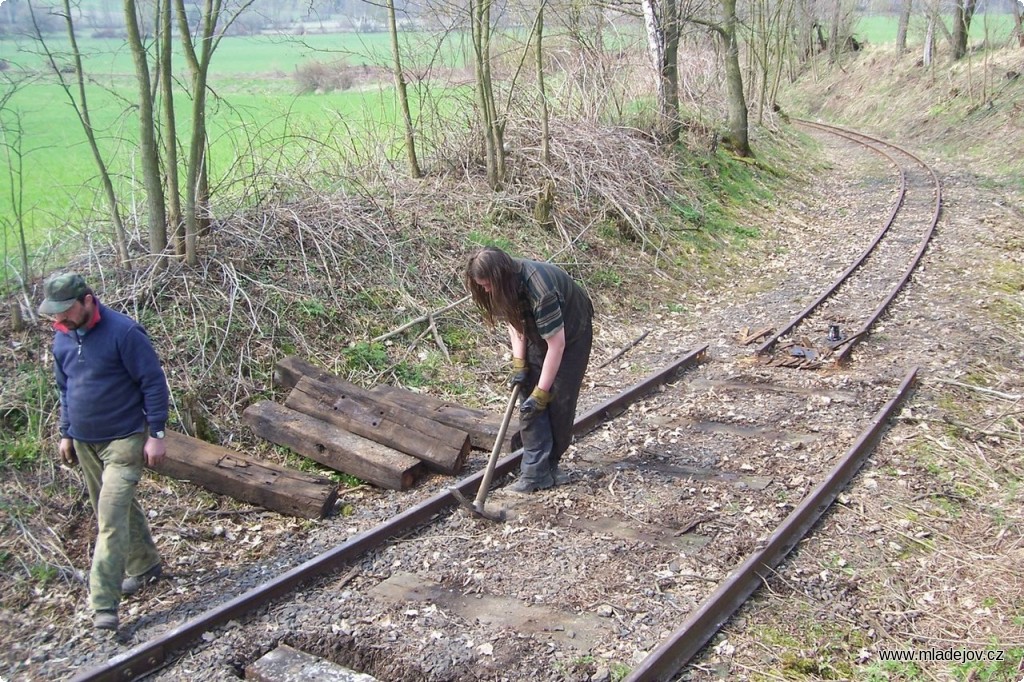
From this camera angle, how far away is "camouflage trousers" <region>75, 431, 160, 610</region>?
15.9 feet

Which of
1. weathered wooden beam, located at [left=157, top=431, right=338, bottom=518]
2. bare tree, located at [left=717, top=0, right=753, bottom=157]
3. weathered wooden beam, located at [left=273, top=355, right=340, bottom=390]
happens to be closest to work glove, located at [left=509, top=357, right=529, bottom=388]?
weathered wooden beam, located at [left=157, top=431, right=338, bottom=518]

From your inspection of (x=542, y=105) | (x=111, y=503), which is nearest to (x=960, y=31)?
(x=542, y=105)

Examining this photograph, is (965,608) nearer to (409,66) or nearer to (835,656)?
(835,656)

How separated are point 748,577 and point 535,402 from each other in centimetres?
185

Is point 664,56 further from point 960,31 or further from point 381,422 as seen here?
point 960,31

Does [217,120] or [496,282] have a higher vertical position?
[217,120]

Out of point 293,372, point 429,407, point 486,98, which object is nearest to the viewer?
point 429,407

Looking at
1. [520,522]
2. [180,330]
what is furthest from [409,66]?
[520,522]

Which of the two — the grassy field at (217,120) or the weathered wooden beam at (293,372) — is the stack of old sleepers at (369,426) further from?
the grassy field at (217,120)

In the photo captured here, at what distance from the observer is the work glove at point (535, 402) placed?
593 centimetres

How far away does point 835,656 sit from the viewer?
175 inches

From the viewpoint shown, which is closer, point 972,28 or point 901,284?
point 901,284

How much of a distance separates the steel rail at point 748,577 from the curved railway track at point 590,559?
1 centimetres

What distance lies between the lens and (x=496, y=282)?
547 cm
